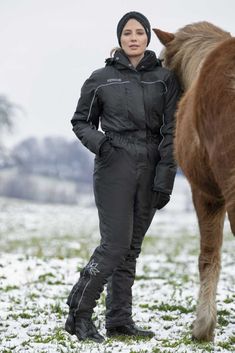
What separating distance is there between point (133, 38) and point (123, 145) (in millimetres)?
843

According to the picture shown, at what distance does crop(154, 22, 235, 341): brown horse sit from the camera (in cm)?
359

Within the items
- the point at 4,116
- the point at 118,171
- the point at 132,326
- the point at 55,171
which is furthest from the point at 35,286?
the point at 55,171

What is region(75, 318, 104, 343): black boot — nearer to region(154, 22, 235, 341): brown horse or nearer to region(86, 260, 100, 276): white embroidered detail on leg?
region(86, 260, 100, 276): white embroidered detail on leg

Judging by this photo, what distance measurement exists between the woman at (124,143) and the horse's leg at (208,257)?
1.18 ft

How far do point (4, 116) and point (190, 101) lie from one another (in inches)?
1280

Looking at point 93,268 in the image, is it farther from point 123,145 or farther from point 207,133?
point 207,133

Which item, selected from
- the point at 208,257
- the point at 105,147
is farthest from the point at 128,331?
the point at 105,147

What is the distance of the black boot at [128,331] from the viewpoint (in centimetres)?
488

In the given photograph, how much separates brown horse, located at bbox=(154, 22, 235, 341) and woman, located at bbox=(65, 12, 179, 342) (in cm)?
28

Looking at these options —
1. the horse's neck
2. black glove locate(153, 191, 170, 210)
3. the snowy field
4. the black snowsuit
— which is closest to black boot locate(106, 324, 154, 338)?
the snowy field

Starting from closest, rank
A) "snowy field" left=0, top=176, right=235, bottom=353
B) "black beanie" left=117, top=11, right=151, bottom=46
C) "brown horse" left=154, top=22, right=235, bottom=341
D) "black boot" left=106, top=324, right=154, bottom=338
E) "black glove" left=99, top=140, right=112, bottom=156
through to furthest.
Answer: "brown horse" left=154, top=22, right=235, bottom=341 < "snowy field" left=0, top=176, right=235, bottom=353 < "black glove" left=99, top=140, right=112, bottom=156 < "black beanie" left=117, top=11, right=151, bottom=46 < "black boot" left=106, top=324, right=154, bottom=338

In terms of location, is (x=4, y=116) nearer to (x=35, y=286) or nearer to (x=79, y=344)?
(x=35, y=286)

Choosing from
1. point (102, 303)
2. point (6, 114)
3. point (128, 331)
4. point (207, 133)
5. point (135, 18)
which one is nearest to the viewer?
point (207, 133)

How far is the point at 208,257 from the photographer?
4.66 m
